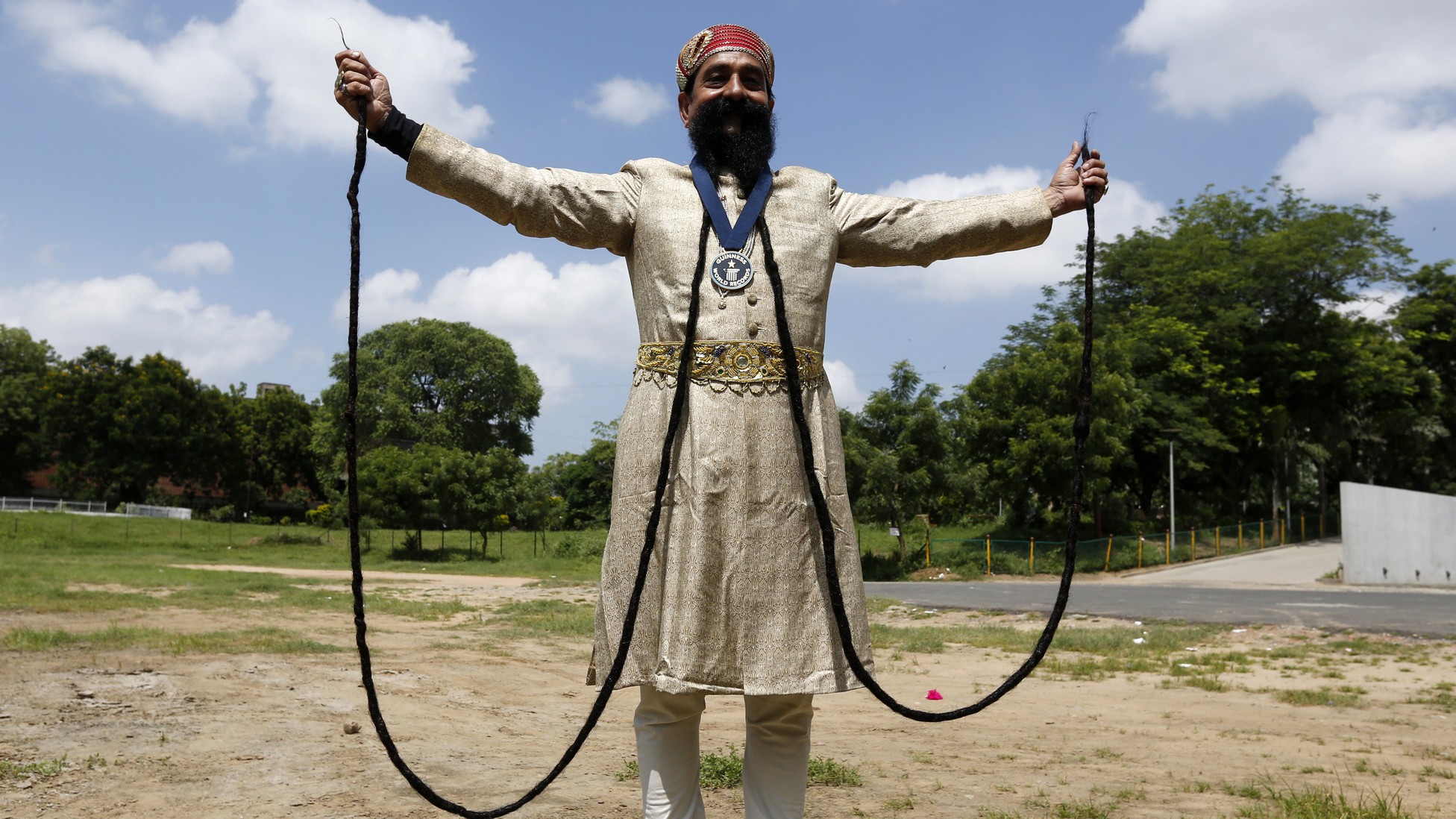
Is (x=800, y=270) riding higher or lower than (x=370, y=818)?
higher

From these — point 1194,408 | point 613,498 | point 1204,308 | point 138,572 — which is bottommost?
point 138,572

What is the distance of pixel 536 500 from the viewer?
99.8 feet

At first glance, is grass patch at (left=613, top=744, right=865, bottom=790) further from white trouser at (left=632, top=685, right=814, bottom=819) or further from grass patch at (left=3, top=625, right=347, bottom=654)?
grass patch at (left=3, top=625, right=347, bottom=654)

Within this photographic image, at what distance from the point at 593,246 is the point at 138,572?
18.8 m

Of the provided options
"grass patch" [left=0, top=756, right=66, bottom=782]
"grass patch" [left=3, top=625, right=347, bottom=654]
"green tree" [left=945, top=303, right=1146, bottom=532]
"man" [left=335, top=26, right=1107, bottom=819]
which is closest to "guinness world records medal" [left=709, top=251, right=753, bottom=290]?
"man" [left=335, top=26, right=1107, bottom=819]

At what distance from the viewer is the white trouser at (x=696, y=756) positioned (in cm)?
271

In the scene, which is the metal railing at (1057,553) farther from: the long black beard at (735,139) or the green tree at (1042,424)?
the long black beard at (735,139)

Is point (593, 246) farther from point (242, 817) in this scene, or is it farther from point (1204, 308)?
point (1204, 308)

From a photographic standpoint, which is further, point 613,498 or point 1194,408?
point 1194,408

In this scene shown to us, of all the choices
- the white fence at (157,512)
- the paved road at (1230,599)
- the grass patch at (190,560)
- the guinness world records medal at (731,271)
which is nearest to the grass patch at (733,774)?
the guinness world records medal at (731,271)

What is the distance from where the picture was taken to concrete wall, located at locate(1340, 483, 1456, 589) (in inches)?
748

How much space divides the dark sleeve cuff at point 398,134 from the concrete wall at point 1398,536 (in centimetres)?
2059

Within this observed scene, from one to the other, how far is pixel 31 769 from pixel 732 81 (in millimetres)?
4198

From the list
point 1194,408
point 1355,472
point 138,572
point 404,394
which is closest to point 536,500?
point 138,572
